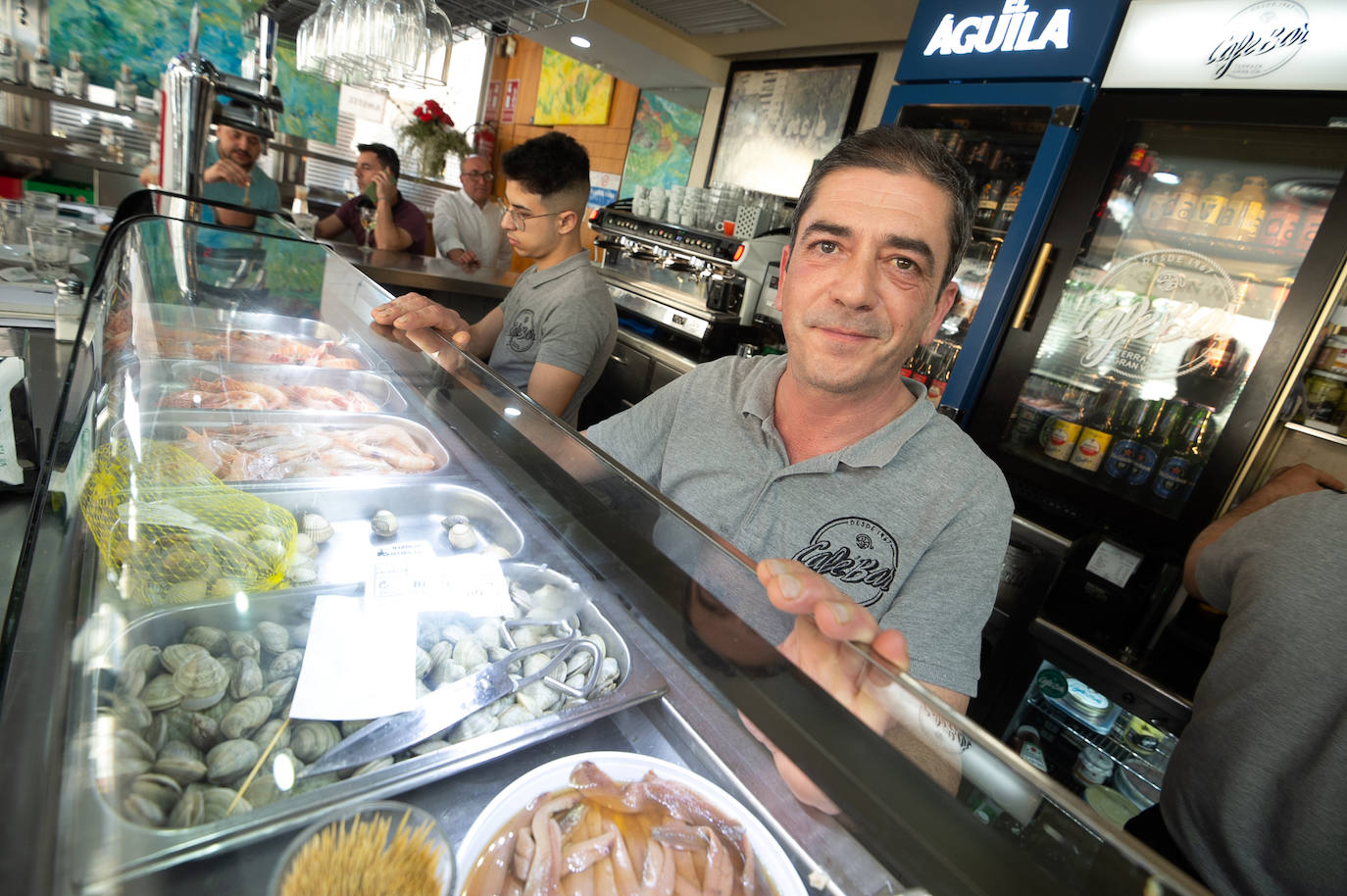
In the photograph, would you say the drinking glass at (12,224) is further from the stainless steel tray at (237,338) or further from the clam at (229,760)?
the clam at (229,760)

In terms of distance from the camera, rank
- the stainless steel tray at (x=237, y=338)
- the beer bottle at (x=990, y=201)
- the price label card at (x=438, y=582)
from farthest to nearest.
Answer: the beer bottle at (x=990, y=201)
the stainless steel tray at (x=237, y=338)
the price label card at (x=438, y=582)

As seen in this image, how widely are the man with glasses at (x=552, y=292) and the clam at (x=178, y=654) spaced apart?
174 centimetres

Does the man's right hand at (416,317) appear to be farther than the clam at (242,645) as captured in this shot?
Yes

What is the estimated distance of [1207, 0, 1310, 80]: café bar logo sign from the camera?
81.7 inches

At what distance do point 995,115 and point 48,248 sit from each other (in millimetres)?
3709

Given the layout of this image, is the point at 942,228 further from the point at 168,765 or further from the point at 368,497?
the point at 168,765

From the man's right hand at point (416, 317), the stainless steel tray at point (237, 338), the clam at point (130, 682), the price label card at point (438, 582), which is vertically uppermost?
the man's right hand at point (416, 317)

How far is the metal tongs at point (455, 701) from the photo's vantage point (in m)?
0.65

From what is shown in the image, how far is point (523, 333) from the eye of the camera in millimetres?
2607

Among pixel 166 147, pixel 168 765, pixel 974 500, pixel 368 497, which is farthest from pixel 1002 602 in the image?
pixel 166 147

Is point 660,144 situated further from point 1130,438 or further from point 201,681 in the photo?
point 201,681

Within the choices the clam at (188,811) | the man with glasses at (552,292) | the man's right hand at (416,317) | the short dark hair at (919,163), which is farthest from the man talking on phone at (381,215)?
the clam at (188,811)

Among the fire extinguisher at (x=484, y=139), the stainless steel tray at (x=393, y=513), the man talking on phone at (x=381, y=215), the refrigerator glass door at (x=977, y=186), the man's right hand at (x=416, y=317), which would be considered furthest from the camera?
the fire extinguisher at (x=484, y=139)

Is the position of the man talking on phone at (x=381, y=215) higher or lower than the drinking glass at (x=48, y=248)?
higher
